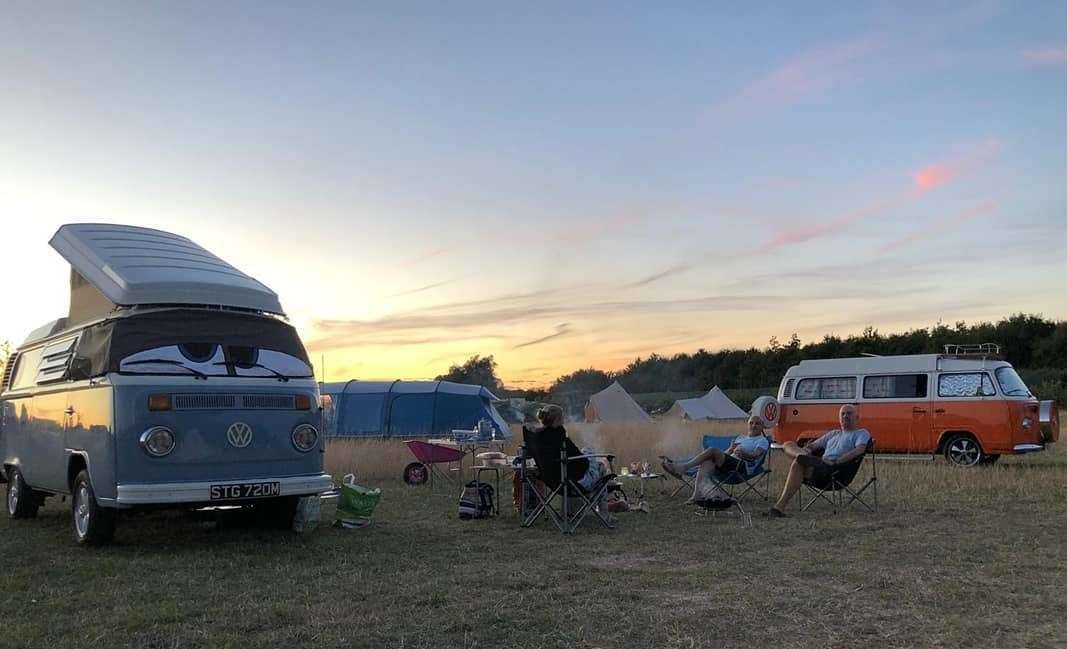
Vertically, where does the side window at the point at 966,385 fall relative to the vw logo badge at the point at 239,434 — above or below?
above

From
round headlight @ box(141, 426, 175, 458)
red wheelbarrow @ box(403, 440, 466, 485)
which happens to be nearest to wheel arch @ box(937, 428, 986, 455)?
red wheelbarrow @ box(403, 440, 466, 485)

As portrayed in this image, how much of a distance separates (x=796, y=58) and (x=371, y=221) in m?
6.99

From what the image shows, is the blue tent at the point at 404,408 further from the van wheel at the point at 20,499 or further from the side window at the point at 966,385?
the van wheel at the point at 20,499

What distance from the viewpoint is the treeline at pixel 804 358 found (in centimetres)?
4132

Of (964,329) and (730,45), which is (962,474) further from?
(964,329)

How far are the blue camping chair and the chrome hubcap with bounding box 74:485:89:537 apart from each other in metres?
5.74

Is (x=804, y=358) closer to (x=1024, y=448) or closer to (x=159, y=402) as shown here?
(x=1024, y=448)

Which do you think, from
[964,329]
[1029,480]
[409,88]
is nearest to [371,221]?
[409,88]

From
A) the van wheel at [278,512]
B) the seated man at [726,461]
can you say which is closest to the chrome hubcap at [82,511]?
the van wheel at [278,512]

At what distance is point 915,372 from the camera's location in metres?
14.7

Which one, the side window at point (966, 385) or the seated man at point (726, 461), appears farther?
the side window at point (966, 385)

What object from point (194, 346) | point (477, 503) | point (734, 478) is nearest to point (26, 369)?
point (194, 346)

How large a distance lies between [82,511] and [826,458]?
688cm

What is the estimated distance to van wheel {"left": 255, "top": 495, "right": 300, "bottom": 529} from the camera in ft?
25.4
